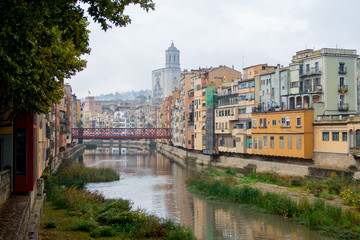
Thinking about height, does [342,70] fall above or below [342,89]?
above

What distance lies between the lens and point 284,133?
4428cm

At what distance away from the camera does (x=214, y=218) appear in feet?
85.1

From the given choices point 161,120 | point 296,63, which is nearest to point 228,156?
point 296,63

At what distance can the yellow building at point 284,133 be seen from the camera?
135 ft

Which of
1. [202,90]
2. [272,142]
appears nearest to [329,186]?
[272,142]

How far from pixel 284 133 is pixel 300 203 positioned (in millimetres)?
19996

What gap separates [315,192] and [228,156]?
27.0 m

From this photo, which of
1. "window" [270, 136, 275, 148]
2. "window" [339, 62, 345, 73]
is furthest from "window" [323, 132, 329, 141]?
"window" [339, 62, 345, 73]

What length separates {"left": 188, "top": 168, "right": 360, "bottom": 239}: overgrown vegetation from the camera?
2144 centimetres

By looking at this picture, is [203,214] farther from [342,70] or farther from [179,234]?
[342,70]

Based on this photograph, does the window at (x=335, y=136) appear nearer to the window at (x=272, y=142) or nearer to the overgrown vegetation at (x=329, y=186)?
the overgrown vegetation at (x=329, y=186)

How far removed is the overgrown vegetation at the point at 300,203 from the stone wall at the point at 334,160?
3620mm

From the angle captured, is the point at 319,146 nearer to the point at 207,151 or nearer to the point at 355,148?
the point at 355,148

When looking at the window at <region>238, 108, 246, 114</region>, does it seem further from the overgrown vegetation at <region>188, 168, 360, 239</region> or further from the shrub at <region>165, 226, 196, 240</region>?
the shrub at <region>165, 226, 196, 240</region>
